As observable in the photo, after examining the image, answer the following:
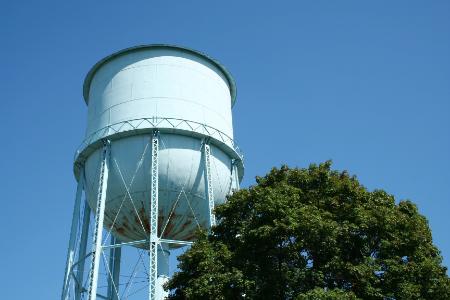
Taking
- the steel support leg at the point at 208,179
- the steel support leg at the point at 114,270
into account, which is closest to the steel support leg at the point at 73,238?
the steel support leg at the point at 114,270

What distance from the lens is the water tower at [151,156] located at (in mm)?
20734

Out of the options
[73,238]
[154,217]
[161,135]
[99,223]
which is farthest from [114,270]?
[161,135]

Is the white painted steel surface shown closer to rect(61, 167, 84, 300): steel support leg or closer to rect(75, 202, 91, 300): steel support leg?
rect(61, 167, 84, 300): steel support leg

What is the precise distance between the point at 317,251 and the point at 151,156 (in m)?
8.58

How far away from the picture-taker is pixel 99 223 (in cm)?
1955

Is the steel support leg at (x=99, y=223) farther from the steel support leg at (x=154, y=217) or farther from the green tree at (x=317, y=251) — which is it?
the green tree at (x=317, y=251)

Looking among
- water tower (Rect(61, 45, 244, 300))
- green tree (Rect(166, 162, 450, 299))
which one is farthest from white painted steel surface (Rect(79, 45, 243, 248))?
green tree (Rect(166, 162, 450, 299))

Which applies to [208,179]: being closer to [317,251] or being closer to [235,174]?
[235,174]

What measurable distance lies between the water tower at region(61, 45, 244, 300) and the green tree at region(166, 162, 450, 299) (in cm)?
533

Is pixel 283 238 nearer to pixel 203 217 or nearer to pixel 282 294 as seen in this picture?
pixel 282 294

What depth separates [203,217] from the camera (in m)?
22.0

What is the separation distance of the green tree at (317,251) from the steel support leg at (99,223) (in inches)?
173

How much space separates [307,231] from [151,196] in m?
7.73

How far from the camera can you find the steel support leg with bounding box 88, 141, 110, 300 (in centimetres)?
1852
